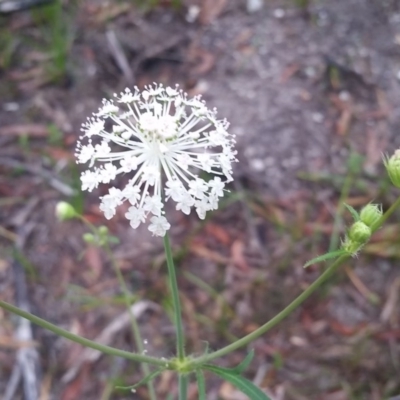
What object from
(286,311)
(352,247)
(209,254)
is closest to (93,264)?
(209,254)

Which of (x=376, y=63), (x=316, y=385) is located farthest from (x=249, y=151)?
(x=316, y=385)

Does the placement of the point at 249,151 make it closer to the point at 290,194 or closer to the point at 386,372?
the point at 290,194

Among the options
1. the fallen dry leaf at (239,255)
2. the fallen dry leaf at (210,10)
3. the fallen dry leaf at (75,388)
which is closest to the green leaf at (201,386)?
the fallen dry leaf at (75,388)

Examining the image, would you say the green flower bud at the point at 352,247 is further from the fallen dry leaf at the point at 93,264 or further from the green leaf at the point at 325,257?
the fallen dry leaf at the point at 93,264

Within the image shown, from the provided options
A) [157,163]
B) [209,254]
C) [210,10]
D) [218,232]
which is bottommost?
[209,254]

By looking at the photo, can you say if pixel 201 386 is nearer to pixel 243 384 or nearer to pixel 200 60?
pixel 243 384

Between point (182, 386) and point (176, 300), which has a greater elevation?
point (176, 300)

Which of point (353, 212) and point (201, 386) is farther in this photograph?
point (201, 386)
